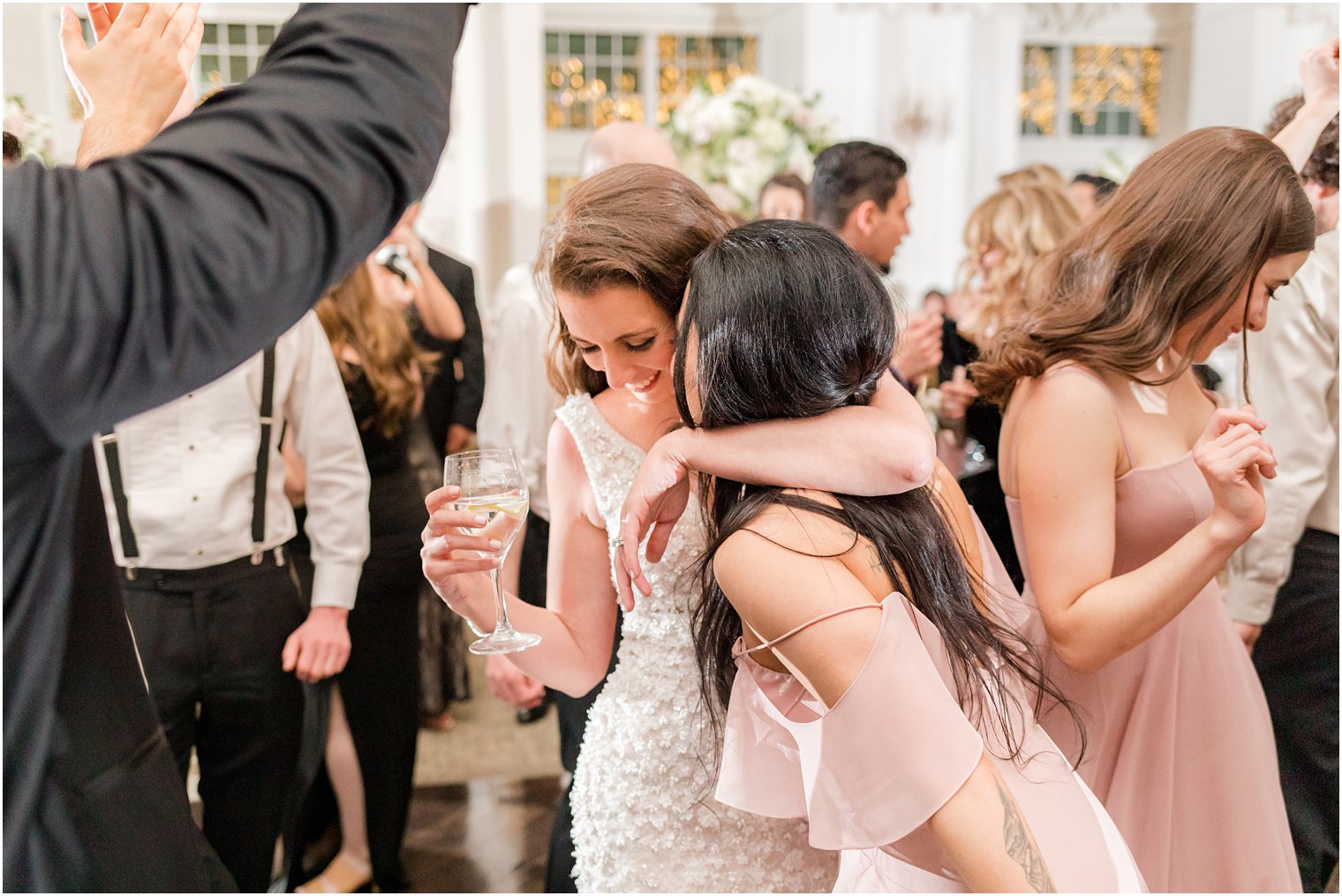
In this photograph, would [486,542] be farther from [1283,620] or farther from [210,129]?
[1283,620]

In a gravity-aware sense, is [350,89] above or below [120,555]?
above

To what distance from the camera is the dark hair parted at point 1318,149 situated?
1.98 metres

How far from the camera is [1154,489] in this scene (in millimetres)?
1522

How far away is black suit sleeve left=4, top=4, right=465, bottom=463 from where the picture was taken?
62cm

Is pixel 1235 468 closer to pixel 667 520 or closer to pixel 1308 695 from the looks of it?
pixel 667 520

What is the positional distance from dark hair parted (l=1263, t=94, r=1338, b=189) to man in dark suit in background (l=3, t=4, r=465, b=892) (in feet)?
6.18

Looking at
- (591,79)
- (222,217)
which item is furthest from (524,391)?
(591,79)

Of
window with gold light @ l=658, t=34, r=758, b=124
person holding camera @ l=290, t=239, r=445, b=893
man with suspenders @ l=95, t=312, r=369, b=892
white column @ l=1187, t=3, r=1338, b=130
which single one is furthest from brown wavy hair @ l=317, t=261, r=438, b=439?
white column @ l=1187, t=3, r=1338, b=130

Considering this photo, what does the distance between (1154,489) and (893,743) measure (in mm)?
793

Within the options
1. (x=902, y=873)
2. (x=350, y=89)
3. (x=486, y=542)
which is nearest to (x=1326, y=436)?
(x=902, y=873)

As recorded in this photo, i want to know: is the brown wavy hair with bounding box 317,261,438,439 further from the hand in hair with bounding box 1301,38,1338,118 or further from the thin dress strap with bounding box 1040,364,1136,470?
the hand in hair with bounding box 1301,38,1338,118

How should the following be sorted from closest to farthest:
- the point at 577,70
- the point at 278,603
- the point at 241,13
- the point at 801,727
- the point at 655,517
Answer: the point at 801,727, the point at 655,517, the point at 278,603, the point at 241,13, the point at 577,70

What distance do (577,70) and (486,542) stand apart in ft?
21.2

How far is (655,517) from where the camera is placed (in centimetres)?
121
